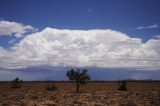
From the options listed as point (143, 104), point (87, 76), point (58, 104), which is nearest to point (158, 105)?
point (143, 104)

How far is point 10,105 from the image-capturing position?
36219 mm

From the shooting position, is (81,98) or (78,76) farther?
(78,76)

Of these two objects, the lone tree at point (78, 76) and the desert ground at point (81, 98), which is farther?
the lone tree at point (78, 76)

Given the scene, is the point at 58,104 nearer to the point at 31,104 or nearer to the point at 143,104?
the point at 31,104

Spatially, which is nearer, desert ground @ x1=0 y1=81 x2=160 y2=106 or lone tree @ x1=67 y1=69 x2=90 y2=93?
desert ground @ x1=0 y1=81 x2=160 y2=106

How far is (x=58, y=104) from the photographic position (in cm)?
3731

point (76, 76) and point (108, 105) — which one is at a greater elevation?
point (76, 76)

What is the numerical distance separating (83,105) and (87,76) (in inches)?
1376

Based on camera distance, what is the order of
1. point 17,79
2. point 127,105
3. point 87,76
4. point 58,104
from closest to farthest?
point 127,105
point 58,104
point 87,76
point 17,79

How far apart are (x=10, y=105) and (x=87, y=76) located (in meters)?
A: 36.0

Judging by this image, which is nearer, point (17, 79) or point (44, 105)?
point (44, 105)

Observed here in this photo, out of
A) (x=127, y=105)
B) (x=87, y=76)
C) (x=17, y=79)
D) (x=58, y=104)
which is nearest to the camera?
(x=127, y=105)

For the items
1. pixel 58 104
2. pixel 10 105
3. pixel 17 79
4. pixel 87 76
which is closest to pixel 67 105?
pixel 58 104

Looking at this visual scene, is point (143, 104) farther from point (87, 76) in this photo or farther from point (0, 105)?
point (87, 76)
